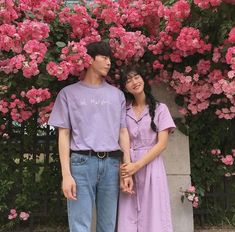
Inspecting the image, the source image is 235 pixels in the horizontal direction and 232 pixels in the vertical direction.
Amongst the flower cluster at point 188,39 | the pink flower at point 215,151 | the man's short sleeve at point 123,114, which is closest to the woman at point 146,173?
the man's short sleeve at point 123,114

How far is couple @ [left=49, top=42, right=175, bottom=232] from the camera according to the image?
2.76 metres

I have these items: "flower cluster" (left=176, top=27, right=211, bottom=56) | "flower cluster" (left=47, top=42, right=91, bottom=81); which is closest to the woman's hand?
"flower cluster" (left=47, top=42, right=91, bottom=81)

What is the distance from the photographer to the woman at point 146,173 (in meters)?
3.02

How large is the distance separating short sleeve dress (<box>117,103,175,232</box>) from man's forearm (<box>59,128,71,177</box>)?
526 millimetres

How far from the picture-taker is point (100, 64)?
2.89 meters

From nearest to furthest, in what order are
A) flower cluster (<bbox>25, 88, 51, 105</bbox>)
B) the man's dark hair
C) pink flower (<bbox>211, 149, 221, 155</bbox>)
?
the man's dark hair
flower cluster (<bbox>25, 88, 51, 105</bbox>)
pink flower (<bbox>211, 149, 221, 155</bbox>)

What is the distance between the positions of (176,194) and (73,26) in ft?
6.11

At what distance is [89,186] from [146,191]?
504 millimetres

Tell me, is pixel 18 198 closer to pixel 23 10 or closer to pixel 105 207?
pixel 105 207

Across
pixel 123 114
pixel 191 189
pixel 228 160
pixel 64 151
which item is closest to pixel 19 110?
pixel 64 151

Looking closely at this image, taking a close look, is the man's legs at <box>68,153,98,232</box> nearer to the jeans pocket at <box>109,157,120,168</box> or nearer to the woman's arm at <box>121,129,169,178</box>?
the jeans pocket at <box>109,157,120,168</box>

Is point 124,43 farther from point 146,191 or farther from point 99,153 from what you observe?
point 146,191

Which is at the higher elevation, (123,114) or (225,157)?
(123,114)

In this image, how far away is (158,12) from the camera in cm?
339
